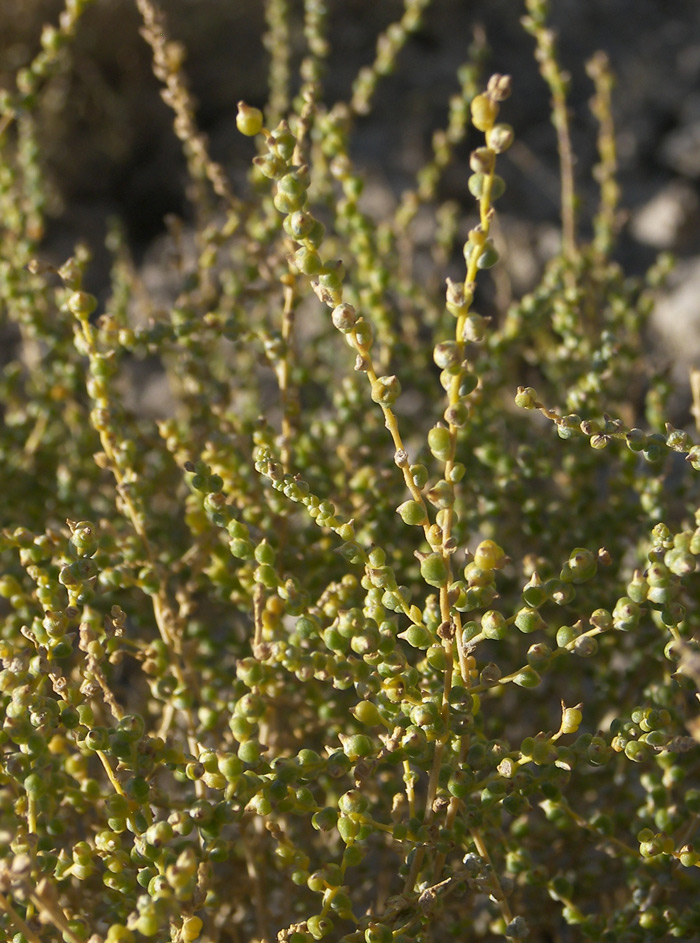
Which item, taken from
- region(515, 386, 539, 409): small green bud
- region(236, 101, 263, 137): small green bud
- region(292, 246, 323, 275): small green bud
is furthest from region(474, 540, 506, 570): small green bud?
region(236, 101, 263, 137): small green bud

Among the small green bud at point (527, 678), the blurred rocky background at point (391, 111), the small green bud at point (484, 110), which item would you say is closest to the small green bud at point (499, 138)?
the small green bud at point (484, 110)

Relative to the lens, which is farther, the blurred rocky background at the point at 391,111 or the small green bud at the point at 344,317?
the blurred rocky background at the point at 391,111

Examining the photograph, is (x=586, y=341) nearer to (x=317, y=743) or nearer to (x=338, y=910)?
(x=317, y=743)

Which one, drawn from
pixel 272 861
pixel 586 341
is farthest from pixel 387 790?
pixel 586 341

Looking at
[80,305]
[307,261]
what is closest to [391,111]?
[80,305]

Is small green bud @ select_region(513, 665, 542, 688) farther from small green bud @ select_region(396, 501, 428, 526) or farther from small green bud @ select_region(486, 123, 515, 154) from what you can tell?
small green bud @ select_region(486, 123, 515, 154)

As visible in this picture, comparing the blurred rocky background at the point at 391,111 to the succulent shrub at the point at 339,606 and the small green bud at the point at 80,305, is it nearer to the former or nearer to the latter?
the succulent shrub at the point at 339,606
